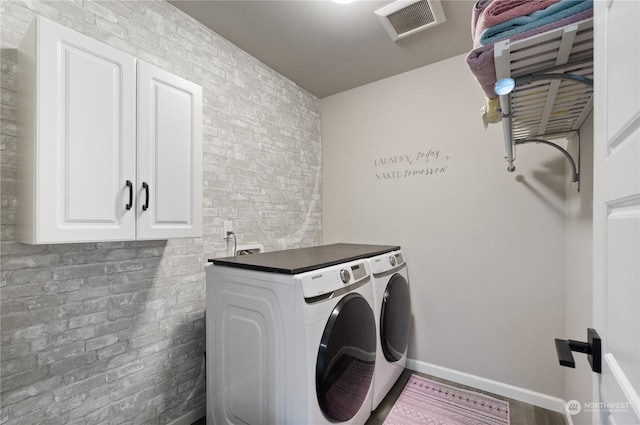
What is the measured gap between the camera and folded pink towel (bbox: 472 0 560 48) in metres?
0.80

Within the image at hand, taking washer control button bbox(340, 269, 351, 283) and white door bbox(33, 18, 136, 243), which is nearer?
white door bbox(33, 18, 136, 243)

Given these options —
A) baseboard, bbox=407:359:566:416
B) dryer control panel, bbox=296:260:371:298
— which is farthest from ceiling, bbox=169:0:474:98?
baseboard, bbox=407:359:566:416

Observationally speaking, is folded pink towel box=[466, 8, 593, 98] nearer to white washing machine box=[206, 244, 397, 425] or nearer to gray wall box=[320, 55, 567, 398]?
white washing machine box=[206, 244, 397, 425]

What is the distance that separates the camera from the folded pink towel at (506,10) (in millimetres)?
795

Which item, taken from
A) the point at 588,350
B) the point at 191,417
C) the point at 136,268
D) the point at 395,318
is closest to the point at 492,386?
the point at 395,318

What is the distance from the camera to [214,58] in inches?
79.2

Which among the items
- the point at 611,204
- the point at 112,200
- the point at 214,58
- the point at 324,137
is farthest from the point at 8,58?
the point at 324,137

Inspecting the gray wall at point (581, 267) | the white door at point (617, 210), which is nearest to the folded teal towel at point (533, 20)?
the white door at point (617, 210)

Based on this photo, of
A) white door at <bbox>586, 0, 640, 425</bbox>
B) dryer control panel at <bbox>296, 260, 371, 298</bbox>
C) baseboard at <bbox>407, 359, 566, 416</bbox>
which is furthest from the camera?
baseboard at <bbox>407, 359, 566, 416</bbox>

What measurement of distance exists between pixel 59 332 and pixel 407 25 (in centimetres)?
259

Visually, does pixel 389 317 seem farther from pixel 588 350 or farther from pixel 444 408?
pixel 588 350

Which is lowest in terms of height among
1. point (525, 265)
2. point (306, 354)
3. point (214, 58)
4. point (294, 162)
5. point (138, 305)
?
point (306, 354)

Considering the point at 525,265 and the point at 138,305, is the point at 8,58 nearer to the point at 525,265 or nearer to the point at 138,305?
the point at 138,305

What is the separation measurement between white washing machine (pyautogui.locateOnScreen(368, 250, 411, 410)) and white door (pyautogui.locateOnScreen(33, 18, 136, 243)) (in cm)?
142
